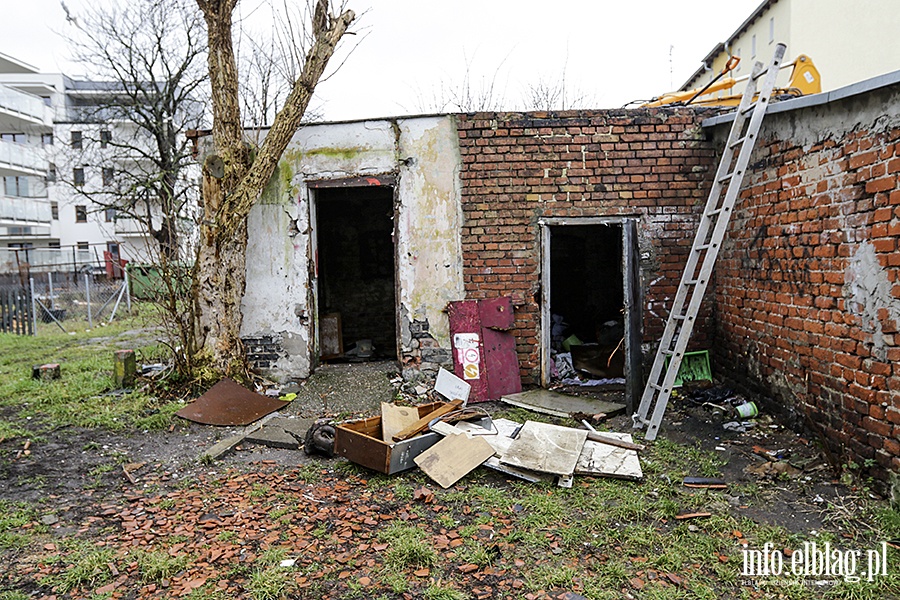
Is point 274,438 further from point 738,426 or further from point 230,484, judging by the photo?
point 738,426

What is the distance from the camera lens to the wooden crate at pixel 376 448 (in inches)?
174

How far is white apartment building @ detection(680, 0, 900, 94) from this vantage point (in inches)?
405

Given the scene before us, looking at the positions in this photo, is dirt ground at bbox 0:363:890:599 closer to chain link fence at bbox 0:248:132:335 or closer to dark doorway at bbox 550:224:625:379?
dark doorway at bbox 550:224:625:379

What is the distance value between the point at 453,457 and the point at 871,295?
3.29 metres

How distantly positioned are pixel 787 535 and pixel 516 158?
4724mm

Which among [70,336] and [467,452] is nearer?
[467,452]

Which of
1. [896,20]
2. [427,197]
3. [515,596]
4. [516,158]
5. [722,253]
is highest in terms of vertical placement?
[896,20]

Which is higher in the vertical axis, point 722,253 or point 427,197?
point 427,197

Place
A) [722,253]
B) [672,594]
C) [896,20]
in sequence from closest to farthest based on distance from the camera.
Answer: [672,594] < [722,253] < [896,20]

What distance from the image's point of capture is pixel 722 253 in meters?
6.40

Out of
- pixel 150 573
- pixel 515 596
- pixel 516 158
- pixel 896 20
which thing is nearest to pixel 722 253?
pixel 516 158

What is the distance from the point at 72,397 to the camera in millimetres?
6863

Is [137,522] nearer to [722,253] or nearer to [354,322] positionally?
[722,253]

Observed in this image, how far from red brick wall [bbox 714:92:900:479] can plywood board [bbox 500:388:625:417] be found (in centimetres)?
150
